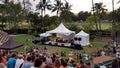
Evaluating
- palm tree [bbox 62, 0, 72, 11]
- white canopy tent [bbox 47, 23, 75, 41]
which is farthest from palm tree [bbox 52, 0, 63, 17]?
white canopy tent [bbox 47, 23, 75, 41]

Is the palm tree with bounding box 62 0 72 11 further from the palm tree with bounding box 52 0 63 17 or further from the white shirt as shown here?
the white shirt

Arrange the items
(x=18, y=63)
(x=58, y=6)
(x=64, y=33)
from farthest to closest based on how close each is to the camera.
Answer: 1. (x=58, y=6)
2. (x=64, y=33)
3. (x=18, y=63)

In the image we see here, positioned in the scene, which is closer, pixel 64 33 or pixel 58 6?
pixel 64 33

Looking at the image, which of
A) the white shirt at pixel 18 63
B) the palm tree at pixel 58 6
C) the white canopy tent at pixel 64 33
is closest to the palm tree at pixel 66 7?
the palm tree at pixel 58 6

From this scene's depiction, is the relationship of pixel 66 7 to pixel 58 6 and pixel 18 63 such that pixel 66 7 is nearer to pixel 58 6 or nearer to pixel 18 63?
pixel 58 6

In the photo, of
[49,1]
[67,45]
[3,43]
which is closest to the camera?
[3,43]

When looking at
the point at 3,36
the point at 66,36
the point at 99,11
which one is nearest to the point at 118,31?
the point at 99,11

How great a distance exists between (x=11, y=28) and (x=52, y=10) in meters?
19.6

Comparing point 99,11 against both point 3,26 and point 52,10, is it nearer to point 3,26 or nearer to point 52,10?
point 52,10

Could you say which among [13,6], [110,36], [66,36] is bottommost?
[110,36]

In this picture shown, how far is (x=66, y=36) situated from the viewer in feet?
142

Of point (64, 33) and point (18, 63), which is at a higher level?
point (18, 63)

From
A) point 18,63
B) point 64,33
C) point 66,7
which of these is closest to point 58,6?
point 66,7

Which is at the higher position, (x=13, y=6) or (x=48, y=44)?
(x=13, y=6)
